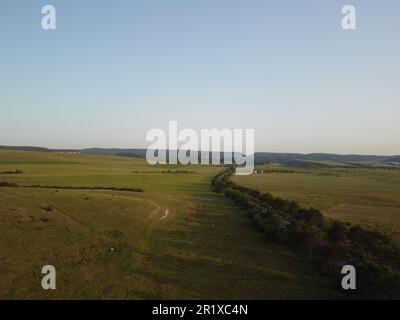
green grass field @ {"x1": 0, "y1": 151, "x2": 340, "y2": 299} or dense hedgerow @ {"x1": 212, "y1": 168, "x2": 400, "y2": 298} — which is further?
green grass field @ {"x1": 0, "y1": 151, "x2": 340, "y2": 299}

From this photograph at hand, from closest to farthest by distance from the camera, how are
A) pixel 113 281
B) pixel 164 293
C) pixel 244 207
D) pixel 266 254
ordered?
1. pixel 164 293
2. pixel 113 281
3. pixel 266 254
4. pixel 244 207

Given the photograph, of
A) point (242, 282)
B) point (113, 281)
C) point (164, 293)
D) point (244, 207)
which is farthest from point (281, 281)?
point (244, 207)

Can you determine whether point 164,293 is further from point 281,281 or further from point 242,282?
point 281,281

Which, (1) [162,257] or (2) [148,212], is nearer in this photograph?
(1) [162,257]

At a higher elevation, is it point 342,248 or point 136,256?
point 342,248

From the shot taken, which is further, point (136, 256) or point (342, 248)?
point (342, 248)
